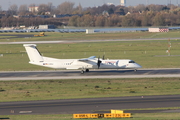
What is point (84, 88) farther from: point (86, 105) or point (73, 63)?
point (73, 63)

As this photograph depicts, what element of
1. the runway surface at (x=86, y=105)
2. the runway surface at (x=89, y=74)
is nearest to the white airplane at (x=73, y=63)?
the runway surface at (x=89, y=74)

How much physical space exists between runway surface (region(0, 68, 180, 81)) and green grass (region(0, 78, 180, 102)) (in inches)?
139

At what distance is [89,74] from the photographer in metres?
53.2

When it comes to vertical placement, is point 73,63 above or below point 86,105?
above

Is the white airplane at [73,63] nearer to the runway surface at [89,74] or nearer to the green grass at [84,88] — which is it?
the runway surface at [89,74]

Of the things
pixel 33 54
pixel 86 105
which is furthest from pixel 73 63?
pixel 86 105

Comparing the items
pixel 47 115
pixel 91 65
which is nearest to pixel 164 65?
pixel 91 65

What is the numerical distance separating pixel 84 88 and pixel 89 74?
38.1 feet

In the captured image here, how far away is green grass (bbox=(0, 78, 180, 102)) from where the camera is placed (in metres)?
37.4

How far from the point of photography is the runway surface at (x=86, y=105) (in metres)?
29.5

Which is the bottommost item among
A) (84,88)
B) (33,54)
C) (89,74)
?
(89,74)

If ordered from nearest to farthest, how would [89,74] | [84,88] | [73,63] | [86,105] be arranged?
[86,105] → [84,88] → [89,74] → [73,63]

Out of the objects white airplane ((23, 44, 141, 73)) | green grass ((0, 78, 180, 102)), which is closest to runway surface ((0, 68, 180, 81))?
white airplane ((23, 44, 141, 73))

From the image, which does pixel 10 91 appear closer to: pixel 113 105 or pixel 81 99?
pixel 81 99
